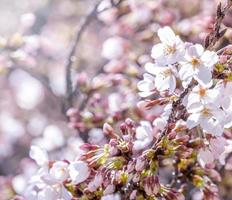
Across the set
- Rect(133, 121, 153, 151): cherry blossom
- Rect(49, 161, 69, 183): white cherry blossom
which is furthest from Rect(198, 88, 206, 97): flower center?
Rect(49, 161, 69, 183): white cherry blossom

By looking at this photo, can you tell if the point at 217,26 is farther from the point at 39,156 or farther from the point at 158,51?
the point at 39,156

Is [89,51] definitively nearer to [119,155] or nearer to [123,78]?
[123,78]

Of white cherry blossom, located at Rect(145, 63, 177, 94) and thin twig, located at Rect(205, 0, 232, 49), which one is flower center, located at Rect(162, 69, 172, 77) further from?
thin twig, located at Rect(205, 0, 232, 49)

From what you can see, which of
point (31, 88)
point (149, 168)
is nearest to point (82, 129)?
point (149, 168)

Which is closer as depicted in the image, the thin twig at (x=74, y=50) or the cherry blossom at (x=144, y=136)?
the cherry blossom at (x=144, y=136)

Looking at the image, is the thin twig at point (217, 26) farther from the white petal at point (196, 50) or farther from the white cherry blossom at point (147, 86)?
the white cherry blossom at point (147, 86)

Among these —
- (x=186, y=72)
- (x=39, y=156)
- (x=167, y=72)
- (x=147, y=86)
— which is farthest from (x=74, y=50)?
(x=186, y=72)

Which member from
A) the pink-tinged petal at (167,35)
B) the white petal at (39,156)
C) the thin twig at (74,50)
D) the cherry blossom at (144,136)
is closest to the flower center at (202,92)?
the pink-tinged petal at (167,35)
